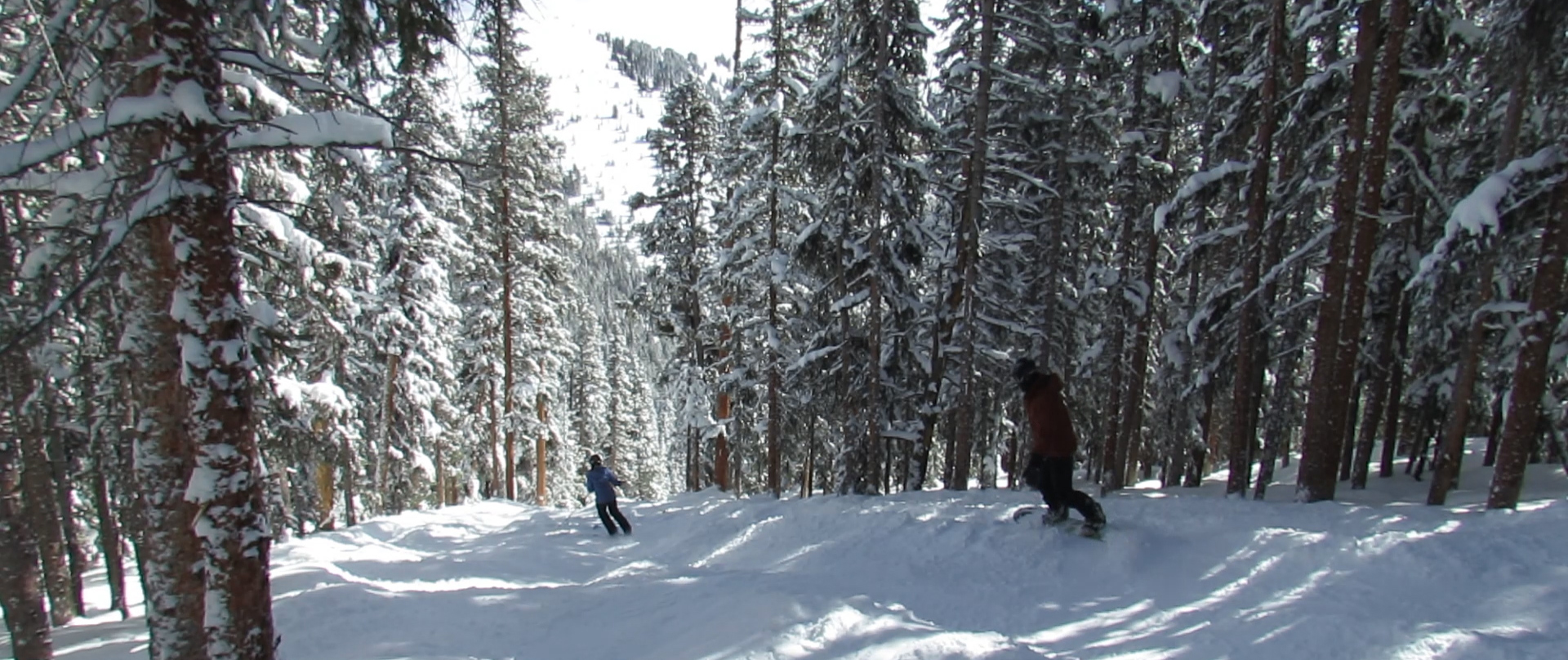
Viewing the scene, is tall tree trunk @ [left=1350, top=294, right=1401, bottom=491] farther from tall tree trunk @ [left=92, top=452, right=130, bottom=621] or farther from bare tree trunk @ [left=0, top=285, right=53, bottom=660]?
tall tree trunk @ [left=92, top=452, right=130, bottom=621]

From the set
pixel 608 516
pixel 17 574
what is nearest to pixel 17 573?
pixel 17 574

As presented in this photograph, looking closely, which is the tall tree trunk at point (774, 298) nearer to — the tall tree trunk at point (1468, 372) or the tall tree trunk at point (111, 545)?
the tall tree trunk at point (1468, 372)

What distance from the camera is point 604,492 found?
16.2 metres

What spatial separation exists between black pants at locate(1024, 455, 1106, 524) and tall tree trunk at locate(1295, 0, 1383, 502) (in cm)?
424

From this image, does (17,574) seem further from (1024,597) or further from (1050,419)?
(1050,419)

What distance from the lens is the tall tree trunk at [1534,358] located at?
8805 millimetres

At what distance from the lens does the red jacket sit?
28.2 ft

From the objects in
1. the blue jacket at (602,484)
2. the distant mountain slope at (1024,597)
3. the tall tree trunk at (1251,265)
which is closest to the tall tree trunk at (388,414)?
the blue jacket at (602,484)

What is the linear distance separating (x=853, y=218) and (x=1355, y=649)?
1243 centimetres

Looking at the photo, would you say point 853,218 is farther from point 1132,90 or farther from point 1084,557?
point 1084,557

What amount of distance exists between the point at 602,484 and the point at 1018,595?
34.7 ft

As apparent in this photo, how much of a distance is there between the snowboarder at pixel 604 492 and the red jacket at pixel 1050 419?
10.2m

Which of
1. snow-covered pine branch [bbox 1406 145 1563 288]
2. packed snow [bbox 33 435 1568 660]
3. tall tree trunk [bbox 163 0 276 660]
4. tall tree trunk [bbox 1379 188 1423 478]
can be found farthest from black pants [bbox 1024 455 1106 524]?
tall tree trunk [bbox 1379 188 1423 478]

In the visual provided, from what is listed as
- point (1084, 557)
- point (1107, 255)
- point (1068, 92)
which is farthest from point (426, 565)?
point (1107, 255)
